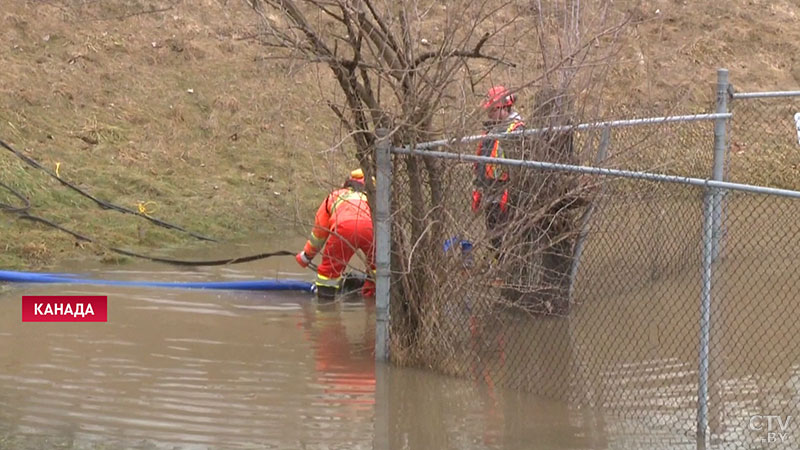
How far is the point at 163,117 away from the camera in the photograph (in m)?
15.6

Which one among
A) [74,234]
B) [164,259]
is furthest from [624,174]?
[74,234]

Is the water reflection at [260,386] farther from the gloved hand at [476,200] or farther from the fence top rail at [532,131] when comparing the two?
the fence top rail at [532,131]

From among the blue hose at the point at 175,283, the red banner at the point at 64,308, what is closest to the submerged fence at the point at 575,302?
the blue hose at the point at 175,283

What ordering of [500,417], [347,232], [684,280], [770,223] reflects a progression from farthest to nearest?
1. [770,223]
2. [684,280]
3. [347,232]
4. [500,417]

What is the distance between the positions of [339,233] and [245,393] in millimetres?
2426

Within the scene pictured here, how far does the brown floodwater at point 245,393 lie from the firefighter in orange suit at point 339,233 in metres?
0.32

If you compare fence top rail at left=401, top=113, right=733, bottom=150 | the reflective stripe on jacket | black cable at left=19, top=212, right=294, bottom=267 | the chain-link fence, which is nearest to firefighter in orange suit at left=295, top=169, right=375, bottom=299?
black cable at left=19, top=212, right=294, bottom=267

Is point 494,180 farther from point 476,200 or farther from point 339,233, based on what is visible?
point 339,233

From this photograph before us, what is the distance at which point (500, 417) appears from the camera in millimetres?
7152

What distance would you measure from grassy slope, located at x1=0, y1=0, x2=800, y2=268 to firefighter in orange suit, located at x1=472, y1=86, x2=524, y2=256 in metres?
3.57

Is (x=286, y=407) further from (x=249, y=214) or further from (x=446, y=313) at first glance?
(x=249, y=214)

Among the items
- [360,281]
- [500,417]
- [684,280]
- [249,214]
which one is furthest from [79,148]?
[500,417]

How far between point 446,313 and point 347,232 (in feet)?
6.84

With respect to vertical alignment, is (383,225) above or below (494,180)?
below
